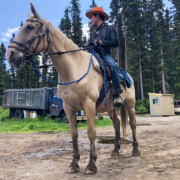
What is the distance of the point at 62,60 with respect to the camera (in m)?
3.23

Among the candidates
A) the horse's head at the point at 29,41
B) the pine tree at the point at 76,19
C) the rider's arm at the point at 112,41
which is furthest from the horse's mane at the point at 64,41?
the pine tree at the point at 76,19

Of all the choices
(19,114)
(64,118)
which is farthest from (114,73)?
(19,114)

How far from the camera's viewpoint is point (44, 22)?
9.91 ft

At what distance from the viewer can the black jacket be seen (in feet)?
12.5

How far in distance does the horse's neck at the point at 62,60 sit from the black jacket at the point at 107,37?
0.94 m

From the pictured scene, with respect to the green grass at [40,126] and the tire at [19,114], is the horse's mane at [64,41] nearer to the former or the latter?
the green grass at [40,126]

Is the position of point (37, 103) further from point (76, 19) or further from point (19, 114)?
point (76, 19)

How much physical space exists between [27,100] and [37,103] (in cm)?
164

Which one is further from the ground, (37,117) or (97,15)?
(97,15)

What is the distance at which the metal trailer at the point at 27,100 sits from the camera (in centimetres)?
1470

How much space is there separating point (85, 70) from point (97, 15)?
1.51m

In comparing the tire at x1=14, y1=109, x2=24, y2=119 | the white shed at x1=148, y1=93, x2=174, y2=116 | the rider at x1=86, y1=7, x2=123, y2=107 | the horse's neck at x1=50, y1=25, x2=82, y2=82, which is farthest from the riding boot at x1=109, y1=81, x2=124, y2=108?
the white shed at x1=148, y1=93, x2=174, y2=116

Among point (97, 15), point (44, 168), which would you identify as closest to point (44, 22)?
point (97, 15)

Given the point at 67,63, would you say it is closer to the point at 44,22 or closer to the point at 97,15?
the point at 44,22
